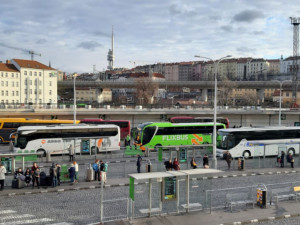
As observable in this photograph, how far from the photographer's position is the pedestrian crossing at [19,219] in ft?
45.6

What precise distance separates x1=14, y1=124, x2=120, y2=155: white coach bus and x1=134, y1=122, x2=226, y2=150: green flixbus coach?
3.59 metres

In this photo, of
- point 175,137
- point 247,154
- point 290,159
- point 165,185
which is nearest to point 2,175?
point 165,185

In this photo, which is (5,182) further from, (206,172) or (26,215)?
(206,172)

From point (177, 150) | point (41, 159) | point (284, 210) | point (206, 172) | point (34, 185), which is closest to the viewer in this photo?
point (206, 172)

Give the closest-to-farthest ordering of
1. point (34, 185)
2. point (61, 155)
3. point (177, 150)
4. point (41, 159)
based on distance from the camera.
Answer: point (34, 185)
point (177, 150)
point (41, 159)
point (61, 155)

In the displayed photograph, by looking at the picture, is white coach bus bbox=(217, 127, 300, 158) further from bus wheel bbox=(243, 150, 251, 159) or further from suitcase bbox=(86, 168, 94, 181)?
suitcase bbox=(86, 168, 94, 181)

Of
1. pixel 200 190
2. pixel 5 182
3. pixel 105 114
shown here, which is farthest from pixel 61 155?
pixel 105 114

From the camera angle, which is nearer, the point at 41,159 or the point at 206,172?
the point at 206,172

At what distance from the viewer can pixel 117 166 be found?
26625mm

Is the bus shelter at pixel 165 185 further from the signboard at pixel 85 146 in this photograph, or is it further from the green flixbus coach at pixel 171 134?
the green flixbus coach at pixel 171 134

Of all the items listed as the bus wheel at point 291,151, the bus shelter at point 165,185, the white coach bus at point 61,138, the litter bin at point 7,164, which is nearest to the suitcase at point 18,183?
the litter bin at point 7,164

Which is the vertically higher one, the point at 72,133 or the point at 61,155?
the point at 72,133

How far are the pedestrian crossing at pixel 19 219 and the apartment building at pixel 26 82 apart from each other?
78.4 metres

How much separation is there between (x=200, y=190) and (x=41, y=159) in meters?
16.9
